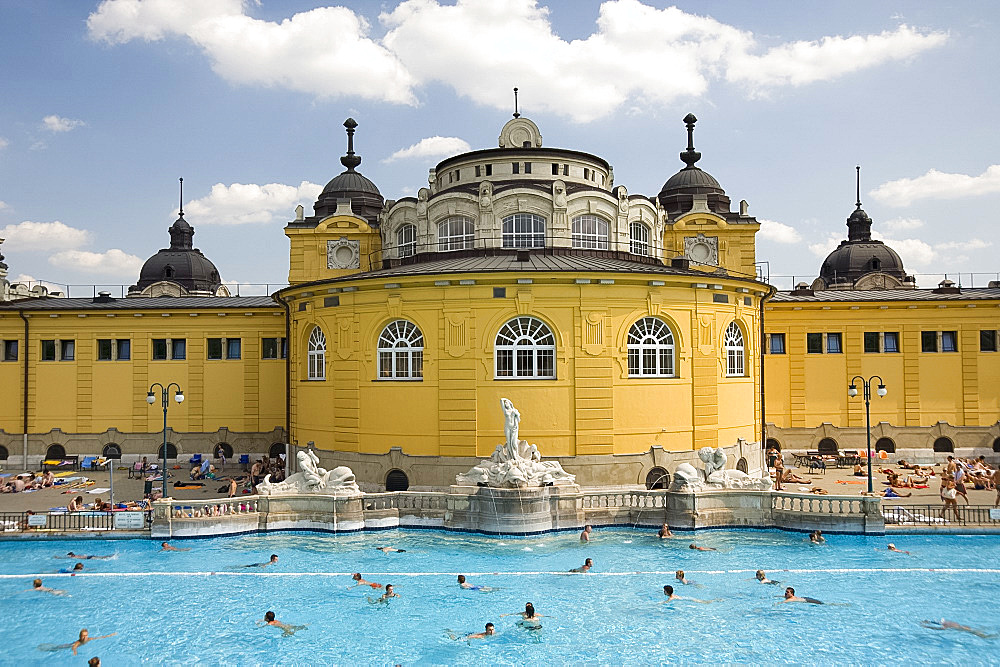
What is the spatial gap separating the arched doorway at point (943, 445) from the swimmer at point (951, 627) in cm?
2863

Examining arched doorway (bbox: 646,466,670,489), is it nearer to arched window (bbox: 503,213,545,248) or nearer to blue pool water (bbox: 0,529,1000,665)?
blue pool water (bbox: 0,529,1000,665)

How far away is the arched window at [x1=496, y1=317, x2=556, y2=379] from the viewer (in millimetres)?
29750

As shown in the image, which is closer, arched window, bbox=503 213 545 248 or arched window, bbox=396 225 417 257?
arched window, bbox=503 213 545 248

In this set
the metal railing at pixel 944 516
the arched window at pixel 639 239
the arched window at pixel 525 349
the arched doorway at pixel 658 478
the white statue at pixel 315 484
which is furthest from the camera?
the arched window at pixel 639 239

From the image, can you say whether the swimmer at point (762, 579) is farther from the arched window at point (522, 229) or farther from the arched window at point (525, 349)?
the arched window at point (522, 229)

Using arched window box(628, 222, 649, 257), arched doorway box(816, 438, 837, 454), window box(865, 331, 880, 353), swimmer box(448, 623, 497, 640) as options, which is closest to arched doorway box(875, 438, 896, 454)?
arched doorway box(816, 438, 837, 454)

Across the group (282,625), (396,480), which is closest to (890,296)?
(396,480)

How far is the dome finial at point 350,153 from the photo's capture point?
51.9 meters

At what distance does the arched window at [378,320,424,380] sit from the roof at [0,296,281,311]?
1378 cm

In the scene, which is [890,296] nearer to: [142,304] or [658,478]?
[658,478]

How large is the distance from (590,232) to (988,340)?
25516 millimetres

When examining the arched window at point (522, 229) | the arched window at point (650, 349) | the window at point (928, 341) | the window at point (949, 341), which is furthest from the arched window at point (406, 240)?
the window at point (949, 341)

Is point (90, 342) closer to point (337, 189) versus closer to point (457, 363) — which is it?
point (337, 189)

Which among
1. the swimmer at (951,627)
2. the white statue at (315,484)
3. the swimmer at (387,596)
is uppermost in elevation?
the white statue at (315,484)
